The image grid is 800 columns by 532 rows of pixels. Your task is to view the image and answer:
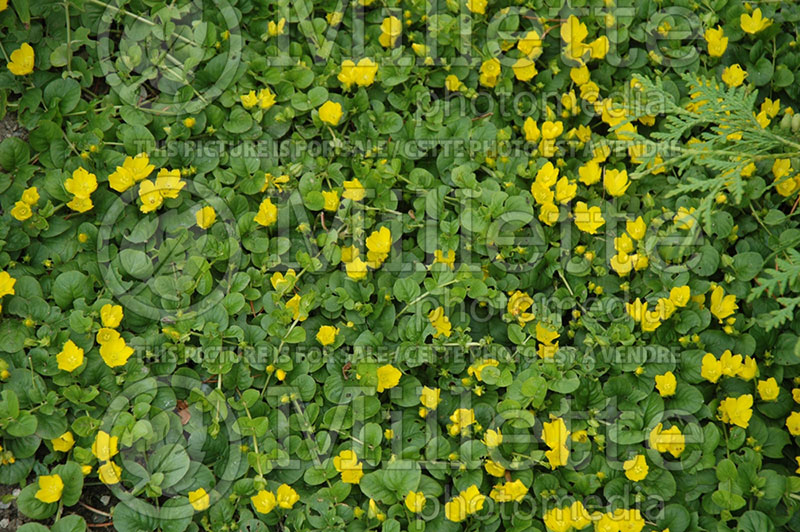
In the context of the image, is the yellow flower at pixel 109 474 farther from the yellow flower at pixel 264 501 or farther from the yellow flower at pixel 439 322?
the yellow flower at pixel 439 322

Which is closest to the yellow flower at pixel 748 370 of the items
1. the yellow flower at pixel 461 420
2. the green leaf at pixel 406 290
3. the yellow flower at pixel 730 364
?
the yellow flower at pixel 730 364

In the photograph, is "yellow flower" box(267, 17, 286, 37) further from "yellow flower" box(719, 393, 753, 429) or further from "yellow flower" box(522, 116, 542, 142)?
"yellow flower" box(719, 393, 753, 429)

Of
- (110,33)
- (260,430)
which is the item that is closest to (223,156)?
(110,33)

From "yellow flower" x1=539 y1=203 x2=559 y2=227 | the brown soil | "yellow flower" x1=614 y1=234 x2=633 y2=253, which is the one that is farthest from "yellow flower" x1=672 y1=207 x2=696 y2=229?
the brown soil

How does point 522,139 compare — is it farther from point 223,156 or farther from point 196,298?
point 196,298

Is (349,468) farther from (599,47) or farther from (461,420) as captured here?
(599,47)

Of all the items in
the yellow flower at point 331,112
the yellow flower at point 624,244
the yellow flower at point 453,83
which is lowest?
the yellow flower at point 624,244
